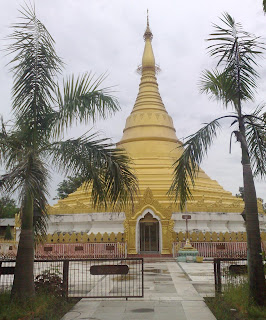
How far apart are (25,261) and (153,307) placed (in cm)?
282

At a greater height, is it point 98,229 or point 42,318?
point 98,229

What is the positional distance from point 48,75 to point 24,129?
4.51 feet

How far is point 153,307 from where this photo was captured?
7.75 metres

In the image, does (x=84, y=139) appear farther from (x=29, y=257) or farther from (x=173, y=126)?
(x=173, y=126)

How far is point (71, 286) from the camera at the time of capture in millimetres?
10727

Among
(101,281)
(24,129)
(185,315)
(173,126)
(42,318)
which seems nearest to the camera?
(42,318)

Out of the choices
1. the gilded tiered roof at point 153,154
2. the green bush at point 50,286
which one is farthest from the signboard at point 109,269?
the gilded tiered roof at point 153,154

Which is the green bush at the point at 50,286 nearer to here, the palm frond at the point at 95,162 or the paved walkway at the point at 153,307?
the paved walkway at the point at 153,307

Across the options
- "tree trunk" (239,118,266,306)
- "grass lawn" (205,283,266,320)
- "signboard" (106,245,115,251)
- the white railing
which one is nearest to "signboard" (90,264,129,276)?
"grass lawn" (205,283,266,320)

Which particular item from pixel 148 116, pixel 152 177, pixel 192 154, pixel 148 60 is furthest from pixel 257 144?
pixel 148 60

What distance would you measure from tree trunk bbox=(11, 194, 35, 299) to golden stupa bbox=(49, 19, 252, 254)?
11.1m

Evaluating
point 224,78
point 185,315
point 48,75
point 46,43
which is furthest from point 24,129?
point 185,315

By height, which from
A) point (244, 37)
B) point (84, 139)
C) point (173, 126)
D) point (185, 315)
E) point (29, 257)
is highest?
point (173, 126)

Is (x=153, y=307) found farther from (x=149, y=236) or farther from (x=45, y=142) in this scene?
(x=149, y=236)
